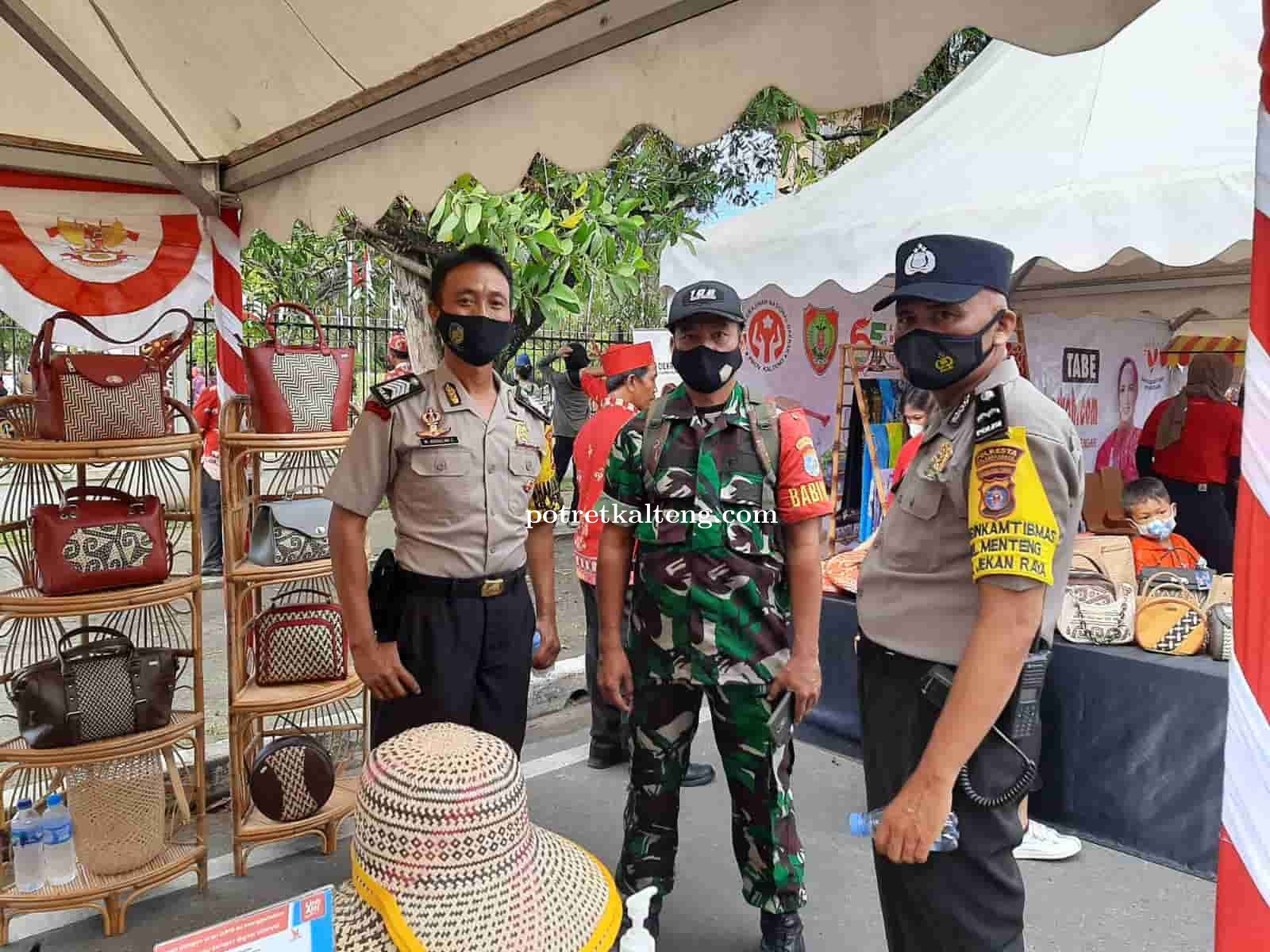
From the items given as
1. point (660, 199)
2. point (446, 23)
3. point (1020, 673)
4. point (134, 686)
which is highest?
point (660, 199)

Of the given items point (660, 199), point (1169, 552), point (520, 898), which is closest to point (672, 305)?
point (520, 898)

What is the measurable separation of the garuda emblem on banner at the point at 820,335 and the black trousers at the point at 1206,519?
2379mm

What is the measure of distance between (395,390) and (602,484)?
52.9 inches

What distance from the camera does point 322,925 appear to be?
38.2 inches

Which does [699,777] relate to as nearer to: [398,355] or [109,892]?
[109,892]

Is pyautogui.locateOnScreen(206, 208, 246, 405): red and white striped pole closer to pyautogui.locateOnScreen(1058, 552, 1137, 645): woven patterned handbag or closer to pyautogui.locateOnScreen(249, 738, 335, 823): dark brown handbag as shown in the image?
pyautogui.locateOnScreen(249, 738, 335, 823): dark brown handbag

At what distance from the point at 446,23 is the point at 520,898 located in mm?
2083

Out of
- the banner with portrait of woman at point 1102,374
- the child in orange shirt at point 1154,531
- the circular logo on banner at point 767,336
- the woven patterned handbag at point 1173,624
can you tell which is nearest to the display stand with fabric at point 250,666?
the woven patterned handbag at point 1173,624

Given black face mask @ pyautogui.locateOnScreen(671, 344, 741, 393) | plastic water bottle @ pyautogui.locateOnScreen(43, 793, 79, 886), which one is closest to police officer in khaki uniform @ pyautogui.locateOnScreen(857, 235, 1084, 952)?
black face mask @ pyautogui.locateOnScreen(671, 344, 741, 393)

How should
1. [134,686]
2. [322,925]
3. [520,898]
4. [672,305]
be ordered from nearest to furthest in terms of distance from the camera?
[322,925], [520,898], [672,305], [134,686]

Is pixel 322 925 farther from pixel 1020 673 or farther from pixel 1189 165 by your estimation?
pixel 1189 165

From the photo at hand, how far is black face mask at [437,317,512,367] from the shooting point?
95.0 inches

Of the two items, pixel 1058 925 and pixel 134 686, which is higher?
pixel 134 686

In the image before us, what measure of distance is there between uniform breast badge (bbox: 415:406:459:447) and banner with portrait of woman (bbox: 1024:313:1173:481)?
477 cm
